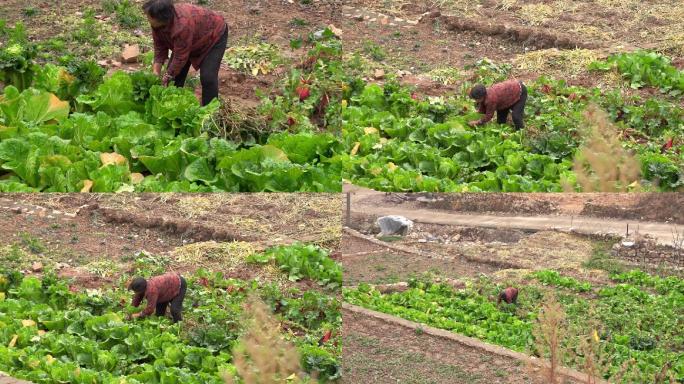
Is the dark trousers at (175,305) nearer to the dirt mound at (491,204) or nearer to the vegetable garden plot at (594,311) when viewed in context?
the vegetable garden plot at (594,311)

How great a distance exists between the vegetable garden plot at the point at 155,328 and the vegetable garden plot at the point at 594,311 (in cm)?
58

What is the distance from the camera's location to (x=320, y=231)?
7.84 m

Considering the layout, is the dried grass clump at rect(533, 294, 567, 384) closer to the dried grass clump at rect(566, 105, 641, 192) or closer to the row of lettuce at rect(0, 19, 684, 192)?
the dried grass clump at rect(566, 105, 641, 192)

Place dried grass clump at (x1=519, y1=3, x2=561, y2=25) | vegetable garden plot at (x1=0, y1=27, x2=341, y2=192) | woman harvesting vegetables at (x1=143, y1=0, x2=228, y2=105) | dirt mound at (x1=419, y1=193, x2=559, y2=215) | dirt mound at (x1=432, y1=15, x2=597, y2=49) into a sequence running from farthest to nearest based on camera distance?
dried grass clump at (x1=519, y1=3, x2=561, y2=25), dirt mound at (x1=432, y1=15, x2=597, y2=49), woman harvesting vegetables at (x1=143, y1=0, x2=228, y2=105), vegetable garden plot at (x1=0, y1=27, x2=341, y2=192), dirt mound at (x1=419, y1=193, x2=559, y2=215)

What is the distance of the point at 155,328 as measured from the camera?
25.1ft

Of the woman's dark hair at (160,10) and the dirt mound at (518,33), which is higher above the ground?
the woman's dark hair at (160,10)

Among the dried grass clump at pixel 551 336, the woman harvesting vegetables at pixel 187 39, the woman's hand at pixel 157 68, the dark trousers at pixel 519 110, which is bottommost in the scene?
the dried grass clump at pixel 551 336

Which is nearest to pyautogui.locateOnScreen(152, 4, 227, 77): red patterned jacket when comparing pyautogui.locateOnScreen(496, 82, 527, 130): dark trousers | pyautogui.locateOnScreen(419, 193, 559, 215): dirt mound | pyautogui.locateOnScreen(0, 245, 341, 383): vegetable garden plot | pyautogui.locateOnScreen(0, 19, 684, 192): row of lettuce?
pyautogui.locateOnScreen(0, 19, 684, 192): row of lettuce

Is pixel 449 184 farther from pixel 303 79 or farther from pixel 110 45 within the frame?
pixel 110 45

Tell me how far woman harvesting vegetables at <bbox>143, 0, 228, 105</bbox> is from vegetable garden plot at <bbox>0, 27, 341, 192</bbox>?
210mm

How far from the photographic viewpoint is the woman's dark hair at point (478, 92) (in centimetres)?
882

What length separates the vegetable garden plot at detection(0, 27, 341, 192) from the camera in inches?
307

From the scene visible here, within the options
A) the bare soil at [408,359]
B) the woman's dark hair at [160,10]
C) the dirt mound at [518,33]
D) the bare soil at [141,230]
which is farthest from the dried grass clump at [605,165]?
the woman's dark hair at [160,10]

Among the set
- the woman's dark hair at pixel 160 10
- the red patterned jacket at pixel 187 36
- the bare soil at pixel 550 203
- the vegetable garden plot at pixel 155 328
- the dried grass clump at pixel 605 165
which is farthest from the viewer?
the red patterned jacket at pixel 187 36
